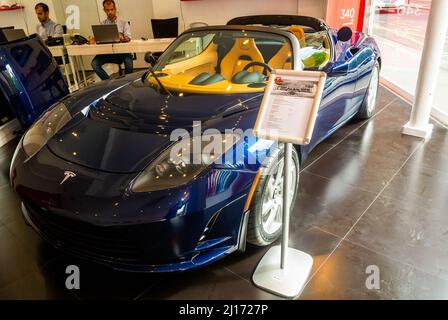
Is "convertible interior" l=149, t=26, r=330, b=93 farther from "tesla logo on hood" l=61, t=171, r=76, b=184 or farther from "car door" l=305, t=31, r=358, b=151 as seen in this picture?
"tesla logo on hood" l=61, t=171, r=76, b=184

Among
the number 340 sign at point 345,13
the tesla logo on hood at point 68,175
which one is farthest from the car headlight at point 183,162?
the number 340 sign at point 345,13

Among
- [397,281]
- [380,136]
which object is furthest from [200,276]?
[380,136]

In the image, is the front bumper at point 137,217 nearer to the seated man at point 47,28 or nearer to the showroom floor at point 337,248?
the showroom floor at point 337,248

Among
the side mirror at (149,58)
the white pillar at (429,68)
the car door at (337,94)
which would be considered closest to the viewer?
the car door at (337,94)

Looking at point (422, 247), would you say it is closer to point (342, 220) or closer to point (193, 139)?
point (342, 220)

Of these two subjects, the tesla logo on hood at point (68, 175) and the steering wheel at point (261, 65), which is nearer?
the tesla logo on hood at point (68, 175)

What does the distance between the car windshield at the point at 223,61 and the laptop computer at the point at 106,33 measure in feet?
9.79

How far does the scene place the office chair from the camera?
6.26 m

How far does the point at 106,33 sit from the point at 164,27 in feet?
3.97

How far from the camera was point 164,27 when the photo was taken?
6.29 metres

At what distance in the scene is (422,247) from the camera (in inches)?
81.1

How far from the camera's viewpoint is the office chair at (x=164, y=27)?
20.5 ft

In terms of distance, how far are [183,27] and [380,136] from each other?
4.78 m

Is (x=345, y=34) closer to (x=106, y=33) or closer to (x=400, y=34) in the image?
(x=106, y=33)
